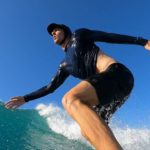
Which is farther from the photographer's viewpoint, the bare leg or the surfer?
the surfer

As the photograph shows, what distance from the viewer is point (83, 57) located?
520 centimetres

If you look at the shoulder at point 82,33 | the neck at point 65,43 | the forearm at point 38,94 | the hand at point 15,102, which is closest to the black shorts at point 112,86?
the shoulder at point 82,33

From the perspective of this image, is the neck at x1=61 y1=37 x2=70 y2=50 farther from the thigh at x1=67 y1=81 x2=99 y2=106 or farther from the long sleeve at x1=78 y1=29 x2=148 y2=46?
the thigh at x1=67 y1=81 x2=99 y2=106

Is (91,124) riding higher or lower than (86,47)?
lower

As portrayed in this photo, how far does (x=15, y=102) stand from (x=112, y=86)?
8.16 ft

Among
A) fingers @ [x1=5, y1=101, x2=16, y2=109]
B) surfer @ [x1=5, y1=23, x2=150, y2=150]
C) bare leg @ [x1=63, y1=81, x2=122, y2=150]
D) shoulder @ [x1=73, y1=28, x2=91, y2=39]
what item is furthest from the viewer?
fingers @ [x1=5, y1=101, x2=16, y2=109]

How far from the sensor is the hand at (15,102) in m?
6.24

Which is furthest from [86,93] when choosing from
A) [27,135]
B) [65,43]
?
[27,135]

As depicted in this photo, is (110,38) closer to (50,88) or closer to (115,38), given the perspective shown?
(115,38)

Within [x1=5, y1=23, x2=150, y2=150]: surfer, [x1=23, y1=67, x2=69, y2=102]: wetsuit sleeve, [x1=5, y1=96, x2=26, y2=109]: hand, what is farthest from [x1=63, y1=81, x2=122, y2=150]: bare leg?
[x1=5, y1=96, x2=26, y2=109]: hand

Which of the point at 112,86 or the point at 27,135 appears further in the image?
the point at 27,135

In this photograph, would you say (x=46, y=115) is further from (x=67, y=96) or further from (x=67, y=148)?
(x=67, y=96)

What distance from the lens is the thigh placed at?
3.99m

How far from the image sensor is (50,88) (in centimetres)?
638
